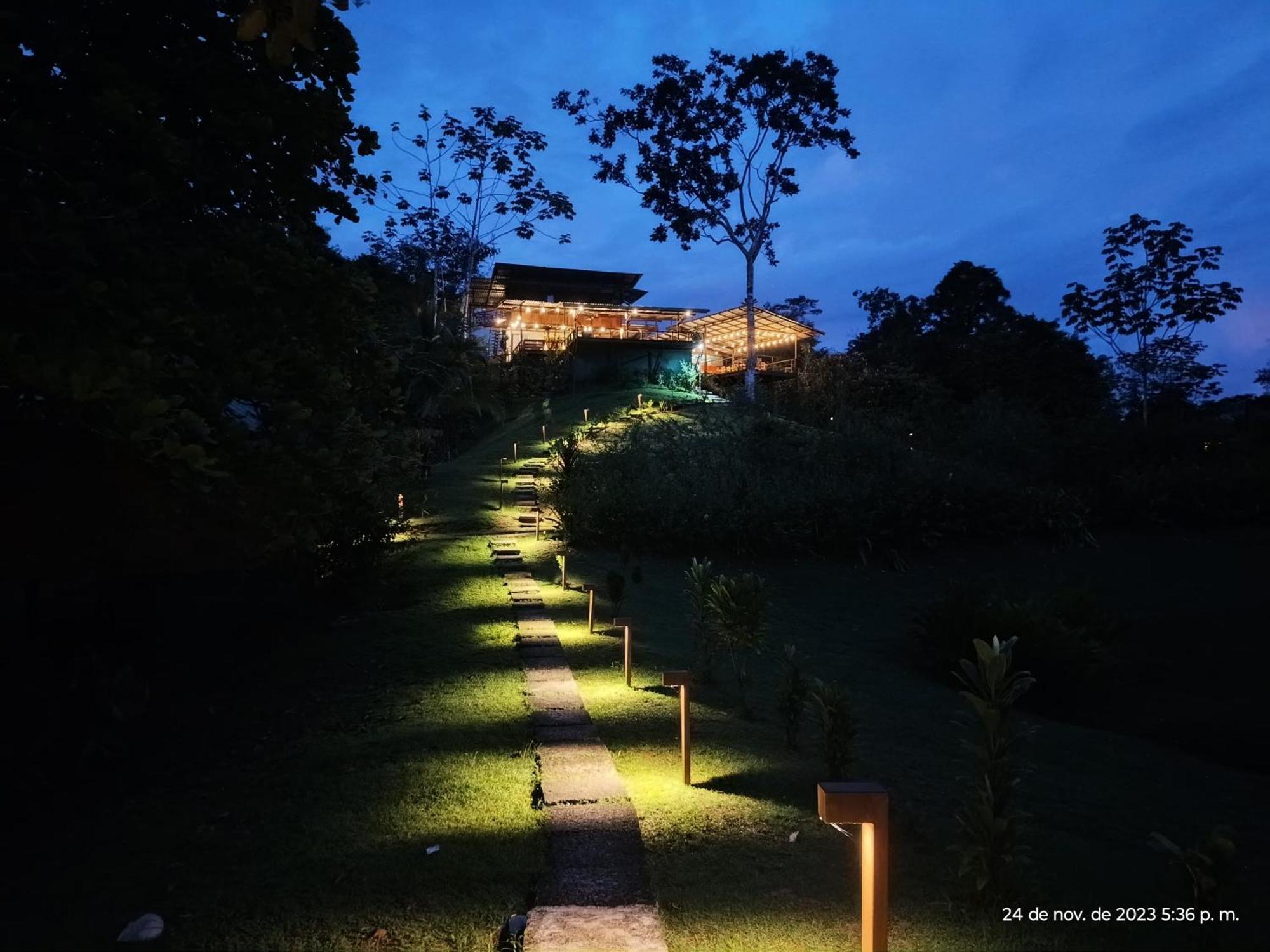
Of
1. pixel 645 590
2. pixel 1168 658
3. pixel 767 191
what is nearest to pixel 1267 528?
pixel 1168 658

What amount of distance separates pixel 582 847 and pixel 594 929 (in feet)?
2.58

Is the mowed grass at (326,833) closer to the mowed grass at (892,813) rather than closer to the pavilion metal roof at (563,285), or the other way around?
the mowed grass at (892,813)

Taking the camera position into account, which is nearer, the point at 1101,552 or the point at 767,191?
the point at 1101,552

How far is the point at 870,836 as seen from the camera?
8.77ft

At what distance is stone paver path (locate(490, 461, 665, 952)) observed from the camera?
10.2 ft

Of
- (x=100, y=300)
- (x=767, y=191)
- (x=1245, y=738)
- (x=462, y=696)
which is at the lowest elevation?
(x=1245, y=738)

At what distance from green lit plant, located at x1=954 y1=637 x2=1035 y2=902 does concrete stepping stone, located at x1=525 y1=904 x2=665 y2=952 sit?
133 cm

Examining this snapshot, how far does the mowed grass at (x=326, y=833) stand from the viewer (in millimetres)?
3316

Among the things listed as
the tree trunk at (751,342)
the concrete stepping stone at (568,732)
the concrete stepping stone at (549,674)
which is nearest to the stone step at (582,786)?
the concrete stepping stone at (568,732)

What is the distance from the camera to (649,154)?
29469 mm

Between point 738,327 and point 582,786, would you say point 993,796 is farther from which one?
point 738,327

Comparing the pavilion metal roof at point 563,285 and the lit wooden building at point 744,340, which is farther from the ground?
the pavilion metal roof at point 563,285

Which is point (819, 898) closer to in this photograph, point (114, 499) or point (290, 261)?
point (290, 261)

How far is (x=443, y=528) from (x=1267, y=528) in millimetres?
18642
